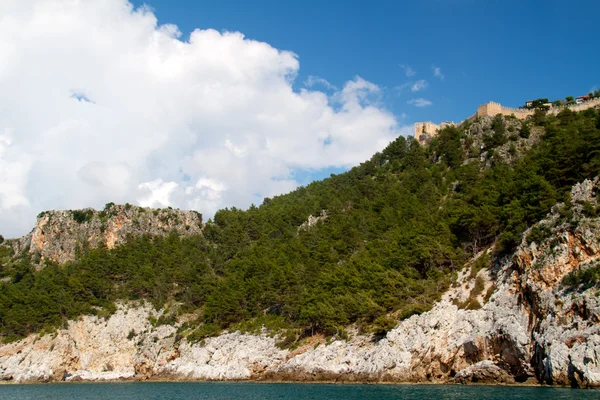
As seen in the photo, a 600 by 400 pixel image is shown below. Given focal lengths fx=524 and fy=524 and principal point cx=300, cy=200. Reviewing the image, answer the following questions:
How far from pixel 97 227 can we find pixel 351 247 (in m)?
52.7

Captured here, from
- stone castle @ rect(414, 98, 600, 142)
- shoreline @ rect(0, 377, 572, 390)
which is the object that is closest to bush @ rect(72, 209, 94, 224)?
shoreline @ rect(0, 377, 572, 390)

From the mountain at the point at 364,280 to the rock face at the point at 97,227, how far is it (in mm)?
367

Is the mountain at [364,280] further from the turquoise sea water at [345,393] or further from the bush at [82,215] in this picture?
the turquoise sea water at [345,393]

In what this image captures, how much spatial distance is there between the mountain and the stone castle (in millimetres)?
4619

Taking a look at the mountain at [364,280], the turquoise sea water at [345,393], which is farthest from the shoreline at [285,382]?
the turquoise sea water at [345,393]

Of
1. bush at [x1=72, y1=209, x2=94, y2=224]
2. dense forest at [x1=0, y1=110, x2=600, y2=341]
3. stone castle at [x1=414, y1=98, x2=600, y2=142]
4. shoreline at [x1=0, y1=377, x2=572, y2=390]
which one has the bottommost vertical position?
shoreline at [x1=0, y1=377, x2=572, y2=390]

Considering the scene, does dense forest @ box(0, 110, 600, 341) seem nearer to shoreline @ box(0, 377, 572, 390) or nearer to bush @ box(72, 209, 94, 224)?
shoreline @ box(0, 377, 572, 390)

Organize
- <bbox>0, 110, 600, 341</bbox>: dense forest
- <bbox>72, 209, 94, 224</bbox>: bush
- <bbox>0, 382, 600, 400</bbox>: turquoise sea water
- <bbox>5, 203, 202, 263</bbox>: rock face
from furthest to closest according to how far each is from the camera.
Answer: <bbox>72, 209, 94, 224</bbox>: bush
<bbox>5, 203, 202, 263</bbox>: rock face
<bbox>0, 110, 600, 341</bbox>: dense forest
<bbox>0, 382, 600, 400</bbox>: turquoise sea water

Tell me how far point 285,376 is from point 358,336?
861 cm

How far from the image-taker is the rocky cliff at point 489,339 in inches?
1406

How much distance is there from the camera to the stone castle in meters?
89.0

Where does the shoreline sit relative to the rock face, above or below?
below

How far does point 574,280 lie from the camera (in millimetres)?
38750

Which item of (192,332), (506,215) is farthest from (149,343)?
(506,215)
